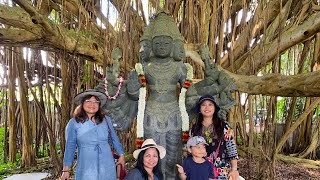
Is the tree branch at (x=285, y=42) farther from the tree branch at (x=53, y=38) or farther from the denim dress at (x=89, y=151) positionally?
the denim dress at (x=89, y=151)

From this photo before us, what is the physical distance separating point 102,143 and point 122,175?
286mm

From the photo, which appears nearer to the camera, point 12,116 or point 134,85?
point 134,85

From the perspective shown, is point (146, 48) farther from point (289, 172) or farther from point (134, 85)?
point (289, 172)

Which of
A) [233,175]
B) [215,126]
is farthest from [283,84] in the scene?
[233,175]

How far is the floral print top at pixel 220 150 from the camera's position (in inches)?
72.0

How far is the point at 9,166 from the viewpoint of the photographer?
189 inches

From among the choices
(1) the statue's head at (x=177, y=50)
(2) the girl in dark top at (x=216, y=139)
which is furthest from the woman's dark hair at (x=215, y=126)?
(1) the statue's head at (x=177, y=50)

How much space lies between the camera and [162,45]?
6.42 ft

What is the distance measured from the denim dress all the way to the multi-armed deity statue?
19 centimetres

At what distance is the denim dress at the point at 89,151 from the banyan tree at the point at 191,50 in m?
0.45

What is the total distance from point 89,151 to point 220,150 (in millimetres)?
773

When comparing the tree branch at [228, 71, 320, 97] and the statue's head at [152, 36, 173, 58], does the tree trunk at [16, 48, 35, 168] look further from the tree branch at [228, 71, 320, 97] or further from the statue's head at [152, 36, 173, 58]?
the tree branch at [228, 71, 320, 97]

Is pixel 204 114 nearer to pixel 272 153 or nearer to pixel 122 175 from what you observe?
pixel 122 175

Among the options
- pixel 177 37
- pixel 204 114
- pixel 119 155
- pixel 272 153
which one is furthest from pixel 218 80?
pixel 272 153
